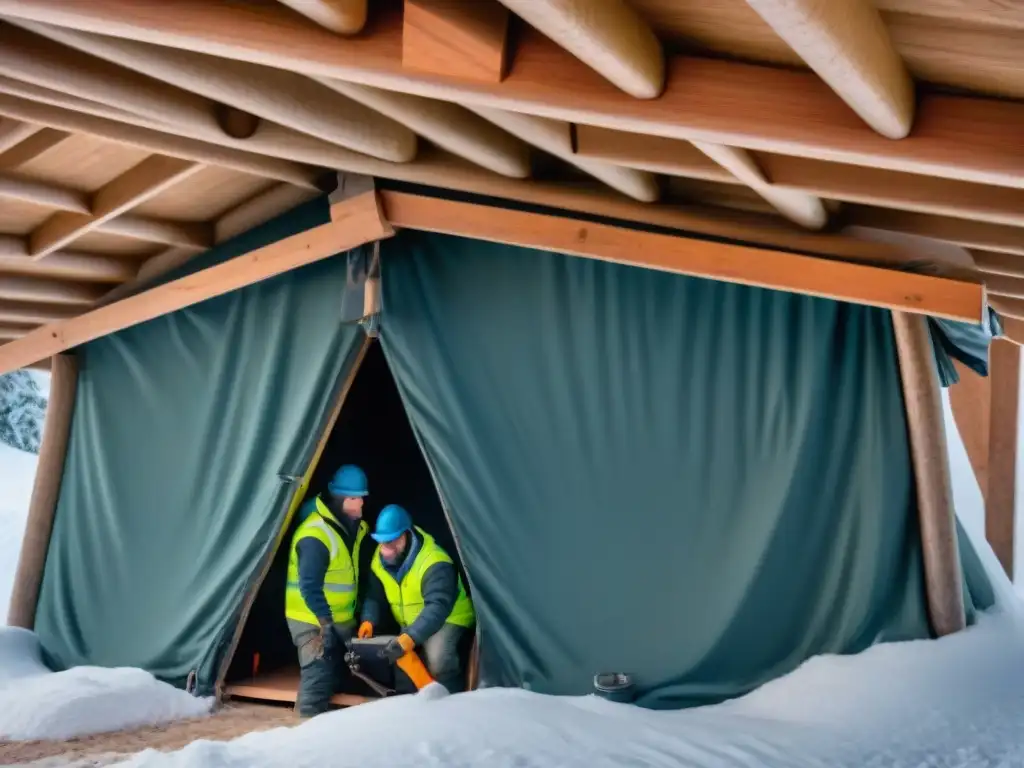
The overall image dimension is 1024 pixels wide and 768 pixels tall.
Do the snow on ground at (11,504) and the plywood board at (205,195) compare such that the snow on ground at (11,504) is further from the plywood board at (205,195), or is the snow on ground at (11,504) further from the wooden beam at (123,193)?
the wooden beam at (123,193)

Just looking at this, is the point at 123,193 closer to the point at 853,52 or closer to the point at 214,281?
the point at 214,281

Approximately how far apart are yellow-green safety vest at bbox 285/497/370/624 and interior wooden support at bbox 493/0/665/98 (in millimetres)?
3795

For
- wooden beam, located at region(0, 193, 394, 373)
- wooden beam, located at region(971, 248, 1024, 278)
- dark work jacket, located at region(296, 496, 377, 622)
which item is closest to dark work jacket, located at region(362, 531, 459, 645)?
dark work jacket, located at region(296, 496, 377, 622)

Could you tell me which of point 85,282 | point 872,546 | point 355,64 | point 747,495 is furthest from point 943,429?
point 85,282

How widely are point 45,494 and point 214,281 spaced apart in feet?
6.24

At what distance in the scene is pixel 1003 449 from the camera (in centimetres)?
761

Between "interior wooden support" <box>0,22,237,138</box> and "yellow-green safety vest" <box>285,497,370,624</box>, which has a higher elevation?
"interior wooden support" <box>0,22,237,138</box>

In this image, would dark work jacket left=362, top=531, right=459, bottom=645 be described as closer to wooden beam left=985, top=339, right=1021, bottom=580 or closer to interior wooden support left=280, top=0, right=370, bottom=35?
→ interior wooden support left=280, top=0, right=370, bottom=35

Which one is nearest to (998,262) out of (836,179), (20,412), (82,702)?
(836,179)

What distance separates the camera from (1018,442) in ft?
24.8

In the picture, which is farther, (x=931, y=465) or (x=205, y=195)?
(x=205, y=195)

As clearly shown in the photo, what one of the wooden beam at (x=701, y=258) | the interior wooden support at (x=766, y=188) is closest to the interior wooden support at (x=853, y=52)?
the interior wooden support at (x=766, y=188)

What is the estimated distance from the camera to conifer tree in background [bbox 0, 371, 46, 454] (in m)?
19.5

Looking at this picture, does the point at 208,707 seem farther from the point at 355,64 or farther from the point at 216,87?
the point at 355,64
